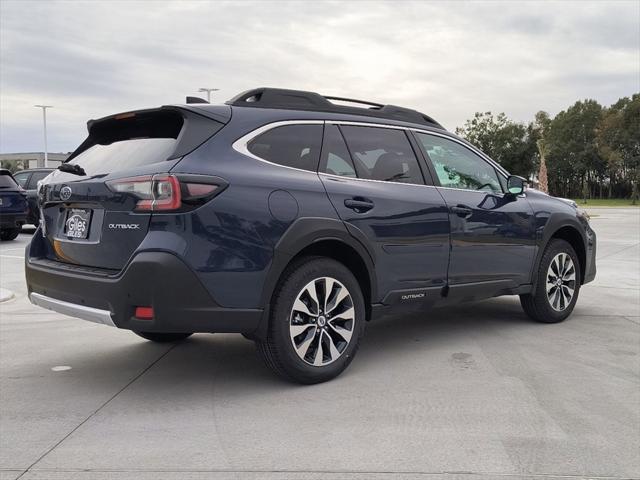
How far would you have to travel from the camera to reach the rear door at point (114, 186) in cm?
355

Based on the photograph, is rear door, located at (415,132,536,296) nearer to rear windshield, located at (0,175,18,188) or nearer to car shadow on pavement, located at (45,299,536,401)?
car shadow on pavement, located at (45,299,536,401)

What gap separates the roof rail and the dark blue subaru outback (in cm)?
1

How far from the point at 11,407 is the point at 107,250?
1072mm

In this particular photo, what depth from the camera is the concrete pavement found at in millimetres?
2898

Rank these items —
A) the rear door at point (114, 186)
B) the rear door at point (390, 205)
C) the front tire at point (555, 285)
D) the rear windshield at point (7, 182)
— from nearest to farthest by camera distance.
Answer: the rear door at point (114, 186) → the rear door at point (390, 205) → the front tire at point (555, 285) → the rear windshield at point (7, 182)

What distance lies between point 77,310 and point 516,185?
3649 millimetres

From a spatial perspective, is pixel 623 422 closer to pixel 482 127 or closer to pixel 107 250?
pixel 107 250

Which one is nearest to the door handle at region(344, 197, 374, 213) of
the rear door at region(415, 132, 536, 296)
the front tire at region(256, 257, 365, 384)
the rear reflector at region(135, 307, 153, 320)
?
the front tire at region(256, 257, 365, 384)

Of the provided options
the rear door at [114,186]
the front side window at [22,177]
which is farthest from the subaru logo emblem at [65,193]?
the front side window at [22,177]

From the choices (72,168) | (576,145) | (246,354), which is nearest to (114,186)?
(72,168)

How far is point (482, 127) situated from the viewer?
68.8 metres

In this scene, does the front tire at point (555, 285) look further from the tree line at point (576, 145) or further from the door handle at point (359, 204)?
the tree line at point (576, 145)

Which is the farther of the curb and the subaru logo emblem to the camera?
the curb

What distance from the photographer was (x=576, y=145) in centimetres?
7725
